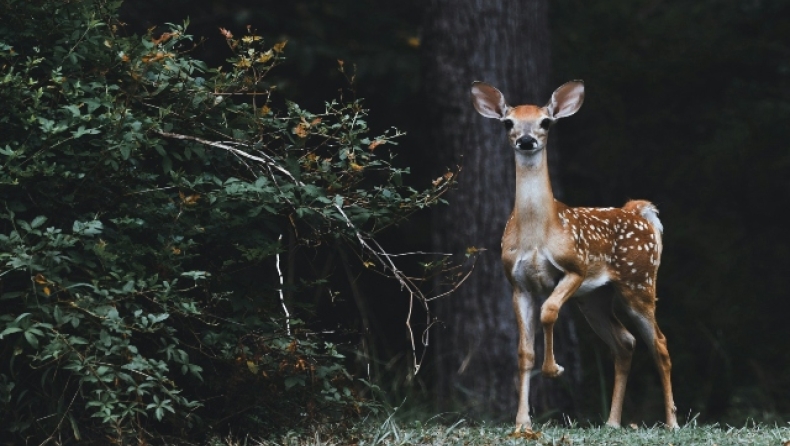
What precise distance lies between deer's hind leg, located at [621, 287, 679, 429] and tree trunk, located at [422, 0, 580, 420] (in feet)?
5.67

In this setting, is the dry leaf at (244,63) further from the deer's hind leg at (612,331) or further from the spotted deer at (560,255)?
the deer's hind leg at (612,331)

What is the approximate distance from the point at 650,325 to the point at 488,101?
1.48 metres

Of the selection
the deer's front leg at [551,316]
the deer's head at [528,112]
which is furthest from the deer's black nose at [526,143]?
the deer's front leg at [551,316]

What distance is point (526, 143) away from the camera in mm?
6777

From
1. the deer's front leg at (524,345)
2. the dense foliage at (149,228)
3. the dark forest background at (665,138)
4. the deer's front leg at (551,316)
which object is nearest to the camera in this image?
the dense foliage at (149,228)

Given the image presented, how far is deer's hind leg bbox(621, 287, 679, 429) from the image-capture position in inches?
292

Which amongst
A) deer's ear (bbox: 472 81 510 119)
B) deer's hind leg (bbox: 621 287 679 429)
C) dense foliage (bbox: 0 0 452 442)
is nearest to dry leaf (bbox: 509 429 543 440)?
dense foliage (bbox: 0 0 452 442)

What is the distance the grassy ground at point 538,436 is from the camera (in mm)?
6469

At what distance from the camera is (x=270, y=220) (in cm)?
682

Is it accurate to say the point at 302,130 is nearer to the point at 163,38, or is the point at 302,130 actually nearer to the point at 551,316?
the point at 163,38

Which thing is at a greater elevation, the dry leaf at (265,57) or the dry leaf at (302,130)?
the dry leaf at (265,57)

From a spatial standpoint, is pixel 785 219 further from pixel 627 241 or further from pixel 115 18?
pixel 115 18

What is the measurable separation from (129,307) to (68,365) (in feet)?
1.36

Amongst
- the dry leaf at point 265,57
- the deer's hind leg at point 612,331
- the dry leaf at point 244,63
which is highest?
the dry leaf at point 265,57
